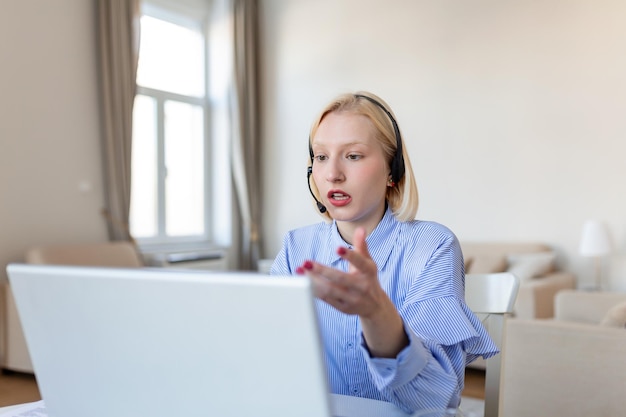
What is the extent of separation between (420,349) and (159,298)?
1.17 ft

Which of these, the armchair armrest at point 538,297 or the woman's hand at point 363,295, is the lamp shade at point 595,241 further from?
the woman's hand at point 363,295

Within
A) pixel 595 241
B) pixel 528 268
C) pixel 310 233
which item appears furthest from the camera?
pixel 528 268

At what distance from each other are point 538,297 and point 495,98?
69.9 inches

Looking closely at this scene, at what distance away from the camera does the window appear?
17.4 ft

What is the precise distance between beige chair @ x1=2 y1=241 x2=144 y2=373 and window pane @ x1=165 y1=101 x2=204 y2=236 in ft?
3.38

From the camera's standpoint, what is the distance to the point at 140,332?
0.47 m

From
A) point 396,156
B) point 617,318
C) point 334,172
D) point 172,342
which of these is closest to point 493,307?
point 396,156

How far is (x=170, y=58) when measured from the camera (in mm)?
5617

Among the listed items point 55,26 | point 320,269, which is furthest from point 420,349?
point 55,26

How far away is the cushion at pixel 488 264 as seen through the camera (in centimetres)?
432

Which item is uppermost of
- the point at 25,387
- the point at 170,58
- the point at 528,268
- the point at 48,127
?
the point at 170,58

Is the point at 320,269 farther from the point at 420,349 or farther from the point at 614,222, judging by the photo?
the point at 614,222

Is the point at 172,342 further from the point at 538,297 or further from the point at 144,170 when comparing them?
the point at 144,170

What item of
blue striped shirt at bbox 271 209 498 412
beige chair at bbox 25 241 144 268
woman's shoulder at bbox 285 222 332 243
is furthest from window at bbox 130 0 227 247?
blue striped shirt at bbox 271 209 498 412
